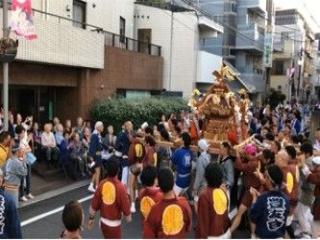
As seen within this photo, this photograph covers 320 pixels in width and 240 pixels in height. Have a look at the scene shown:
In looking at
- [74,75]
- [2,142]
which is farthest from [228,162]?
[74,75]

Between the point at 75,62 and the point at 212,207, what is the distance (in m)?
11.2

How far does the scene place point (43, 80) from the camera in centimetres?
1512

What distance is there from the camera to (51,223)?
9.25m

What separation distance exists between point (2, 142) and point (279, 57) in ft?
159

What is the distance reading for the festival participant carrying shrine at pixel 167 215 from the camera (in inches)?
200

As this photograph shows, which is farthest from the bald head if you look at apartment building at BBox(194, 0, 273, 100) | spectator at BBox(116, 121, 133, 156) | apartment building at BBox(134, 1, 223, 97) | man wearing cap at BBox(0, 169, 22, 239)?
apartment building at BBox(194, 0, 273, 100)

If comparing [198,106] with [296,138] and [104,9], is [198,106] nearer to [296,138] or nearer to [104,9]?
[296,138]

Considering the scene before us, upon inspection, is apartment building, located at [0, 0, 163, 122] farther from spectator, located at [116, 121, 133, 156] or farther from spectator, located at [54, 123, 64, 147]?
spectator, located at [116, 121, 133, 156]

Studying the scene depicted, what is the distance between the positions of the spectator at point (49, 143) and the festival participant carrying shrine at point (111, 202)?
685cm

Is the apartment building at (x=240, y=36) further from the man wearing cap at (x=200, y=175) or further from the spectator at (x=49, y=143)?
the man wearing cap at (x=200, y=175)

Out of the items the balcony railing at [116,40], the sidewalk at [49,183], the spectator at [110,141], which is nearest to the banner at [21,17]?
the spectator at [110,141]

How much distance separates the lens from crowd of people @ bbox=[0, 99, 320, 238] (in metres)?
5.28

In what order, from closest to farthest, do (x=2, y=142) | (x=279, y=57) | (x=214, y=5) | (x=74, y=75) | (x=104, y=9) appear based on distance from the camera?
(x=2, y=142), (x=74, y=75), (x=104, y=9), (x=214, y=5), (x=279, y=57)

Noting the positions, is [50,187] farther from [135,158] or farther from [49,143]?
[135,158]
